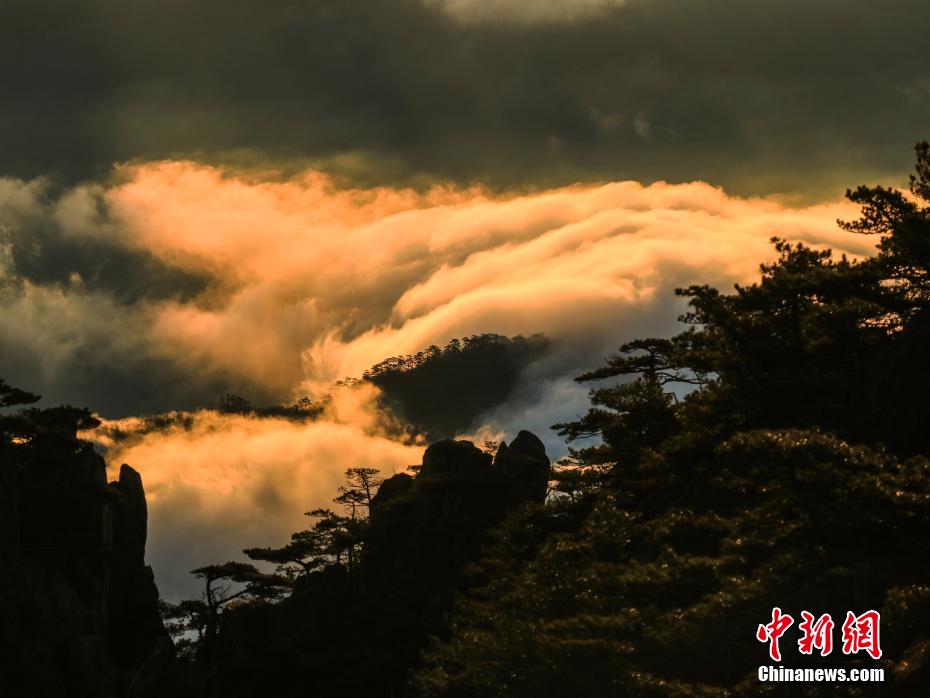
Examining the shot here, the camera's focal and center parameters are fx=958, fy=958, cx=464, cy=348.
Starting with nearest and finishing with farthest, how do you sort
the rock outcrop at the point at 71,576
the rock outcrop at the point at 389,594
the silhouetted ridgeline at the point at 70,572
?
the rock outcrop at the point at 71,576, the silhouetted ridgeline at the point at 70,572, the rock outcrop at the point at 389,594

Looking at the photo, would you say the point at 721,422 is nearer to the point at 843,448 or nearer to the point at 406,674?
the point at 843,448

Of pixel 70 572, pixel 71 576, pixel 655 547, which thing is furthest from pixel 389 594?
pixel 655 547

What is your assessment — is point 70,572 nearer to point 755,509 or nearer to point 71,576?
point 71,576

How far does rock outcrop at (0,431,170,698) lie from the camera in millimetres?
50594

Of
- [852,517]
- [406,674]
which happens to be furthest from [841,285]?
[406,674]

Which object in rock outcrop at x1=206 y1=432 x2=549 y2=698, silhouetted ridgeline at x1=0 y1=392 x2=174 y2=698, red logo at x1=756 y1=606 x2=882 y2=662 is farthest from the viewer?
rock outcrop at x1=206 y1=432 x2=549 y2=698

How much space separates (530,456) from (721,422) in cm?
3822

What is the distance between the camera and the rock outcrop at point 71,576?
1992 inches

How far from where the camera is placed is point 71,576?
62.4 m

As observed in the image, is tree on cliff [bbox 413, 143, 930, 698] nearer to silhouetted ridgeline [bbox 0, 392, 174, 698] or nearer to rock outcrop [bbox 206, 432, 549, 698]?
rock outcrop [bbox 206, 432, 549, 698]

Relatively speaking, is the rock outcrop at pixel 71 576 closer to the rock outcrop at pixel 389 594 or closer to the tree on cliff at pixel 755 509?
the rock outcrop at pixel 389 594

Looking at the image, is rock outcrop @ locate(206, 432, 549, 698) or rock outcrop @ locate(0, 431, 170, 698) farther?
rock outcrop @ locate(206, 432, 549, 698)

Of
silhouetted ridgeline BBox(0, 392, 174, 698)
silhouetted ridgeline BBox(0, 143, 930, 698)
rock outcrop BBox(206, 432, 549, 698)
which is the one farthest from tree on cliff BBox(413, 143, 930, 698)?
silhouetted ridgeline BBox(0, 392, 174, 698)

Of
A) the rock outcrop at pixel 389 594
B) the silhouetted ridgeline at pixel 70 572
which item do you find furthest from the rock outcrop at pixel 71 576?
the rock outcrop at pixel 389 594
